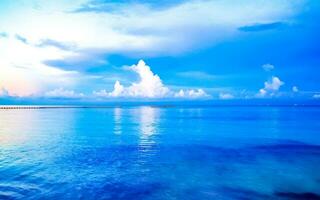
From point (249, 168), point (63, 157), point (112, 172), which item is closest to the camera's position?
point (112, 172)

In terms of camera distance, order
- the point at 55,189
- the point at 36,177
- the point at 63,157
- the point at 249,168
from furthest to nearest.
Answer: the point at 63,157, the point at 249,168, the point at 36,177, the point at 55,189

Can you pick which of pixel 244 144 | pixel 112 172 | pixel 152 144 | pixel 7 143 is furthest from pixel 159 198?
pixel 7 143

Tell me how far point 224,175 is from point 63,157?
14.9 m

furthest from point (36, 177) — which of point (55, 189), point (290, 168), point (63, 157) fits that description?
point (290, 168)

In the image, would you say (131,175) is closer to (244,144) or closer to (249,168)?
(249,168)

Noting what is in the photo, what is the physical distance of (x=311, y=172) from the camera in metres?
23.3

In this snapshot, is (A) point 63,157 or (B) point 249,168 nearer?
(B) point 249,168

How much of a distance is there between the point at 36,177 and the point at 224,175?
1319 cm

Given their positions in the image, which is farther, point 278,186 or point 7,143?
point 7,143

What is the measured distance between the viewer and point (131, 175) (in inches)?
874

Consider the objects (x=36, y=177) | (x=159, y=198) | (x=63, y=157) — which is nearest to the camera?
(x=159, y=198)

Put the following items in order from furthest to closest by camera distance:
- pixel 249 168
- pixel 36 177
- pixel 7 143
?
1. pixel 7 143
2. pixel 249 168
3. pixel 36 177

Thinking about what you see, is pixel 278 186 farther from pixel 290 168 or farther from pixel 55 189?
pixel 55 189

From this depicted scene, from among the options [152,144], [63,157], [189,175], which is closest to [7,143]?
[63,157]
